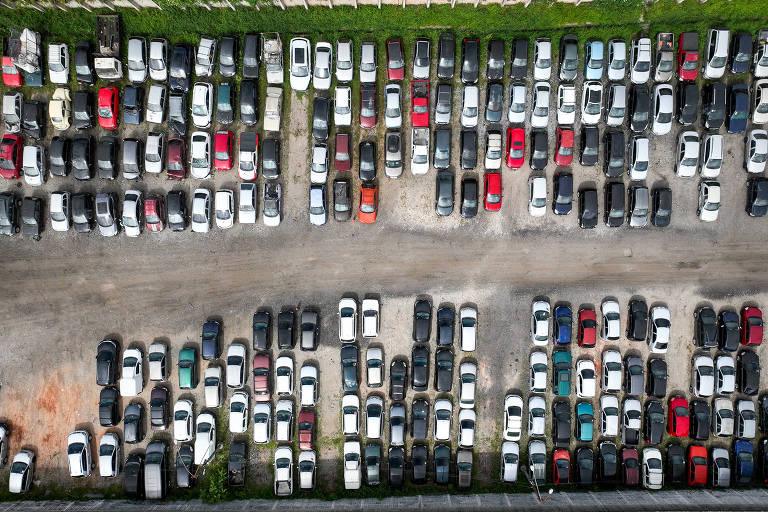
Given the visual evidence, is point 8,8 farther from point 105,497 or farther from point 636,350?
point 636,350

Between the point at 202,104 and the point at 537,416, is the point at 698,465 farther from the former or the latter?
the point at 202,104

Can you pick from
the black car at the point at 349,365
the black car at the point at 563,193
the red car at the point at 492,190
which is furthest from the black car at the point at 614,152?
the black car at the point at 349,365

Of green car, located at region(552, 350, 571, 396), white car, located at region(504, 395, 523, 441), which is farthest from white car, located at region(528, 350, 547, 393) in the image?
white car, located at region(504, 395, 523, 441)

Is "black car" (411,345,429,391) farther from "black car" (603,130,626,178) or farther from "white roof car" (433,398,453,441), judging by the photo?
"black car" (603,130,626,178)

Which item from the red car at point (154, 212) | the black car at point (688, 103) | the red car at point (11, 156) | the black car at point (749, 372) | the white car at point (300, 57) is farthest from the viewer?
the black car at point (749, 372)

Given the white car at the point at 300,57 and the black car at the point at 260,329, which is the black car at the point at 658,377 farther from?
the white car at the point at 300,57
